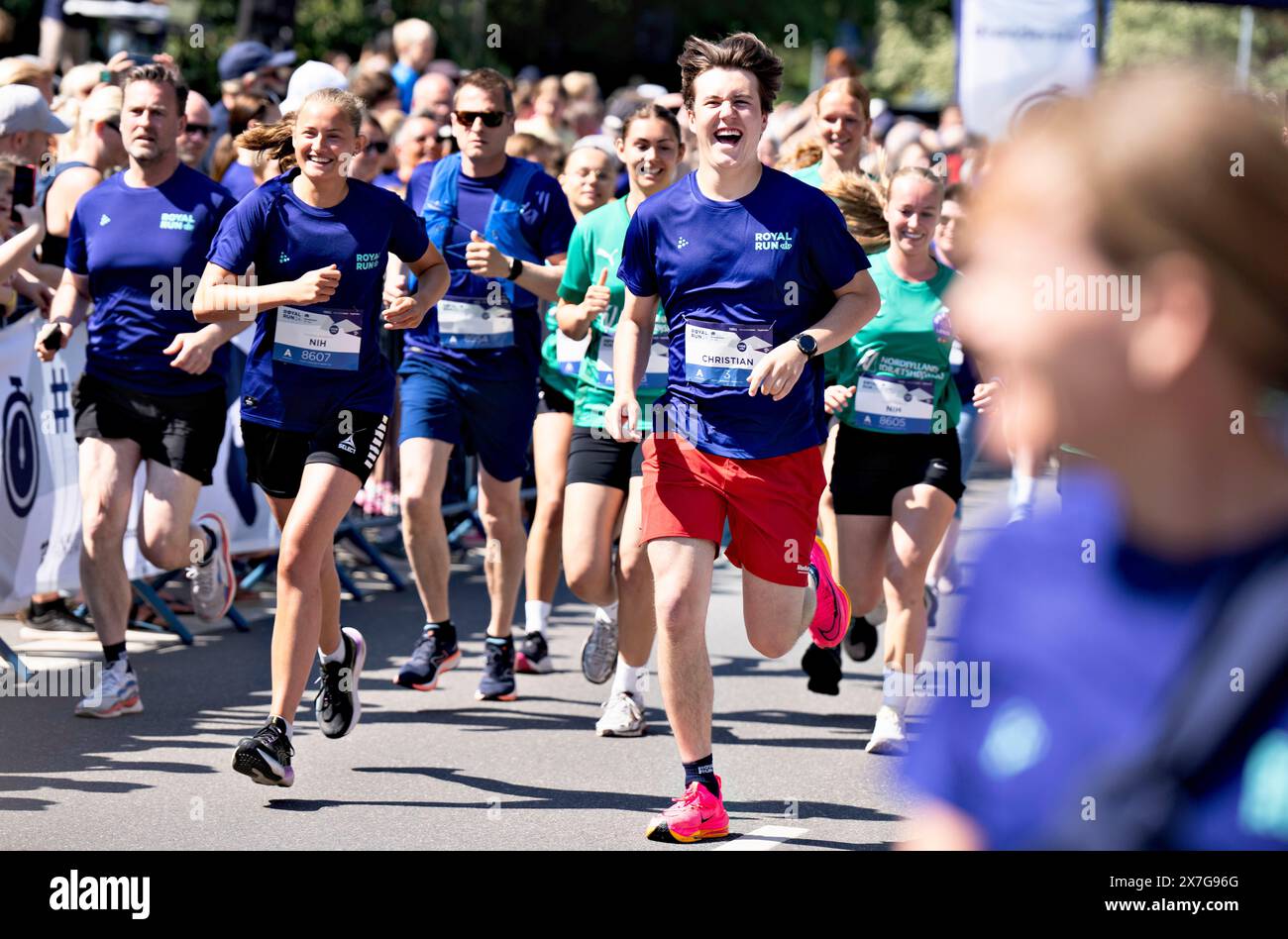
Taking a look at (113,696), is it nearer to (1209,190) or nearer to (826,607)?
(826,607)

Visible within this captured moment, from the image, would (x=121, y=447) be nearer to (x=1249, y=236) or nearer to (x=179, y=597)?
(x=179, y=597)

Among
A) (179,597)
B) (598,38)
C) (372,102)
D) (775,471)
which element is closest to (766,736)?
(775,471)

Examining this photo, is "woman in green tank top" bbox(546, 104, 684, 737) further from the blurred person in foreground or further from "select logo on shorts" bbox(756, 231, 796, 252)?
the blurred person in foreground

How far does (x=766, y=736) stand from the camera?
745 centimetres

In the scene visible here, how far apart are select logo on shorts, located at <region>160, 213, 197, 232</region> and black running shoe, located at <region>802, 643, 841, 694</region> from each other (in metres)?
2.94

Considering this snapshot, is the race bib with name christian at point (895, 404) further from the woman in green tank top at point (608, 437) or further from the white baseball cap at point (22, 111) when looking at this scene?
the white baseball cap at point (22, 111)

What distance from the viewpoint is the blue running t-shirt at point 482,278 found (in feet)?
26.3

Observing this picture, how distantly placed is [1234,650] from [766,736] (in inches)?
232

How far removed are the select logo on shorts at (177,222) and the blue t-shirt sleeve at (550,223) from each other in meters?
1.40

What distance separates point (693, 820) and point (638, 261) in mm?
1723

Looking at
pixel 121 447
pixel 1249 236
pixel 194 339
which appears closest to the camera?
pixel 1249 236

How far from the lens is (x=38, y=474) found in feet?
27.6

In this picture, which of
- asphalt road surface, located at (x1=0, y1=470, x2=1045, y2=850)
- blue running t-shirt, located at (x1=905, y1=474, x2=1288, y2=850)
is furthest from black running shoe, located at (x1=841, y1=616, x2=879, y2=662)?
blue running t-shirt, located at (x1=905, y1=474, x2=1288, y2=850)

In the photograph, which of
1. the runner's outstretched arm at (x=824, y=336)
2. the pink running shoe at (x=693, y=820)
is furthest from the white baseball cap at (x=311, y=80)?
the pink running shoe at (x=693, y=820)
